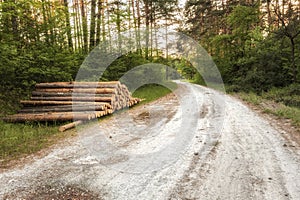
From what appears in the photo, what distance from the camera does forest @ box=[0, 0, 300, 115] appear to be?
1059 centimetres

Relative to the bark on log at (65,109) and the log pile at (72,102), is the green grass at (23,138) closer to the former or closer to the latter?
the log pile at (72,102)

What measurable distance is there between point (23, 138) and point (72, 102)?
10.0ft

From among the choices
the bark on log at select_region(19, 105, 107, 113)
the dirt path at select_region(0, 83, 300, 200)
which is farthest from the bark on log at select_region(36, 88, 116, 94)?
the dirt path at select_region(0, 83, 300, 200)

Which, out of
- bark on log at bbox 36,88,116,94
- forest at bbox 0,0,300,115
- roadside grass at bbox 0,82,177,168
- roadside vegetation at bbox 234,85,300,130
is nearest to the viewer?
roadside grass at bbox 0,82,177,168

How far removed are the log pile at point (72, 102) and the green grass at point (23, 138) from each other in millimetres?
432

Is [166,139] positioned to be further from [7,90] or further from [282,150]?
[7,90]

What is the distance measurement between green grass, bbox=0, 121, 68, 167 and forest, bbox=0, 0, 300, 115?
8.52 ft

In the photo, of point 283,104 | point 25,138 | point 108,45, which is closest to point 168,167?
point 25,138

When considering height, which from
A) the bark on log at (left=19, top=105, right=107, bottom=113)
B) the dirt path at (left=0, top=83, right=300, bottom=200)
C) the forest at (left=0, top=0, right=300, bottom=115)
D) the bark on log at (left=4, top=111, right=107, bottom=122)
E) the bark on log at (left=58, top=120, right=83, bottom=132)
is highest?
the forest at (left=0, top=0, right=300, bottom=115)

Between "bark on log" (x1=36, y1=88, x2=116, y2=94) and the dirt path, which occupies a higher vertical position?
"bark on log" (x1=36, y1=88, x2=116, y2=94)

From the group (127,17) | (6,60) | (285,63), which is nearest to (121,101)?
(6,60)

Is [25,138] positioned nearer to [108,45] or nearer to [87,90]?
[87,90]

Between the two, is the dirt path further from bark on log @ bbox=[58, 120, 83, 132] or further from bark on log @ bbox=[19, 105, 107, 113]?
bark on log @ bbox=[19, 105, 107, 113]

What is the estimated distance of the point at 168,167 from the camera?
13.9 ft
